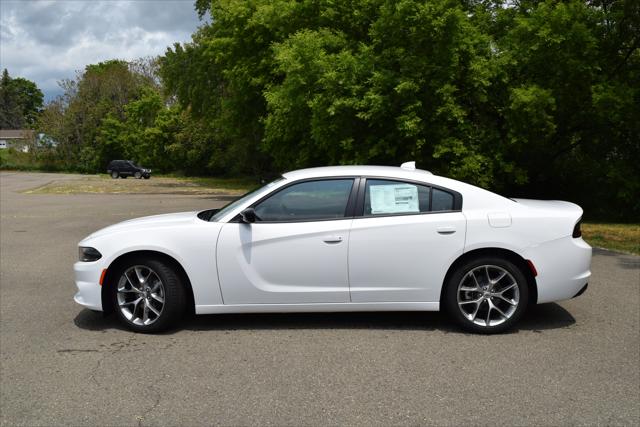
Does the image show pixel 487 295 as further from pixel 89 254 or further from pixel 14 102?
pixel 14 102

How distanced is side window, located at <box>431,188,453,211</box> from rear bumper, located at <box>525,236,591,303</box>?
0.80 metres

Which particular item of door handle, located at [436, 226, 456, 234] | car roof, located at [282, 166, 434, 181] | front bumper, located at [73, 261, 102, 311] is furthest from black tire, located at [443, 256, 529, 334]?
front bumper, located at [73, 261, 102, 311]

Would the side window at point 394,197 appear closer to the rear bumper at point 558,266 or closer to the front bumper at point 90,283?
the rear bumper at point 558,266

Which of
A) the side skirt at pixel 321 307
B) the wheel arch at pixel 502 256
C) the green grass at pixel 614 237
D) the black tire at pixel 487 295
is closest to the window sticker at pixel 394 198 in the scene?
the wheel arch at pixel 502 256

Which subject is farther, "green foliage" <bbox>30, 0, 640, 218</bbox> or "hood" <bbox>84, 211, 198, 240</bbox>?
"green foliage" <bbox>30, 0, 640, 218</bbox>

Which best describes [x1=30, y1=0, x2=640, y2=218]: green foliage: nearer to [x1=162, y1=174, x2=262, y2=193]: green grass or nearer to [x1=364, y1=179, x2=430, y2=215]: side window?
[x1=364, y1=179, x2=430, y2=215]: side window

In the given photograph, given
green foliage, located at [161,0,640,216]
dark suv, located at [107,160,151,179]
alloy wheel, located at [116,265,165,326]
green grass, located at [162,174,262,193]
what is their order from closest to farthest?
alloy wheel, located at [116,265,165,326] < green foliage, located at [161,0,640,216] < green grass, located at [162,174,262,193] < dark suv, located at [107,160,151,179]

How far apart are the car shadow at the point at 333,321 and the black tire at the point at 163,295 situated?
17cm

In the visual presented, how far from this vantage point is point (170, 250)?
5285mm

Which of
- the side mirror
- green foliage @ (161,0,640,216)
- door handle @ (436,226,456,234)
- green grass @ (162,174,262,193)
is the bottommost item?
green grass @ (162,174,262,193)

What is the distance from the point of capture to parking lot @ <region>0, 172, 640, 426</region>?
3707 millimetres

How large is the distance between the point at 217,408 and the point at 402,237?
227 cm

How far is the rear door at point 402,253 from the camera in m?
5.24

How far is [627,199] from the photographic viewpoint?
1727 centimetres
